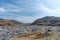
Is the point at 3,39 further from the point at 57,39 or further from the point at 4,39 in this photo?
the point at 57,39

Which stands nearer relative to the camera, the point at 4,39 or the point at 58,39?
the point at 4,39

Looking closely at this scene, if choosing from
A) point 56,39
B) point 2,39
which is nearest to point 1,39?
point 2,39

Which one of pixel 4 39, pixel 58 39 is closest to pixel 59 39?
pixel 58 39

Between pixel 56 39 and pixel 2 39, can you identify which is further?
pixel 56 39

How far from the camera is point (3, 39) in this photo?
17031 millimetres

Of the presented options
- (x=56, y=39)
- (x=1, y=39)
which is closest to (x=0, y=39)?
(x=1, y=39)

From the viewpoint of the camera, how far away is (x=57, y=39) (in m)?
19.0

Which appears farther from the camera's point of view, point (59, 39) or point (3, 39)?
point (59, 39)

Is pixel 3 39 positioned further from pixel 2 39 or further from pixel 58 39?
pixel 58 39

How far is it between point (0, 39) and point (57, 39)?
6.21 meters

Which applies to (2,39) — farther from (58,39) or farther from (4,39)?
(58,39)

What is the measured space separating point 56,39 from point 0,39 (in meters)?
6.05

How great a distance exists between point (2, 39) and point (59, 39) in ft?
20.6

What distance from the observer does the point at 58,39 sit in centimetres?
1898
